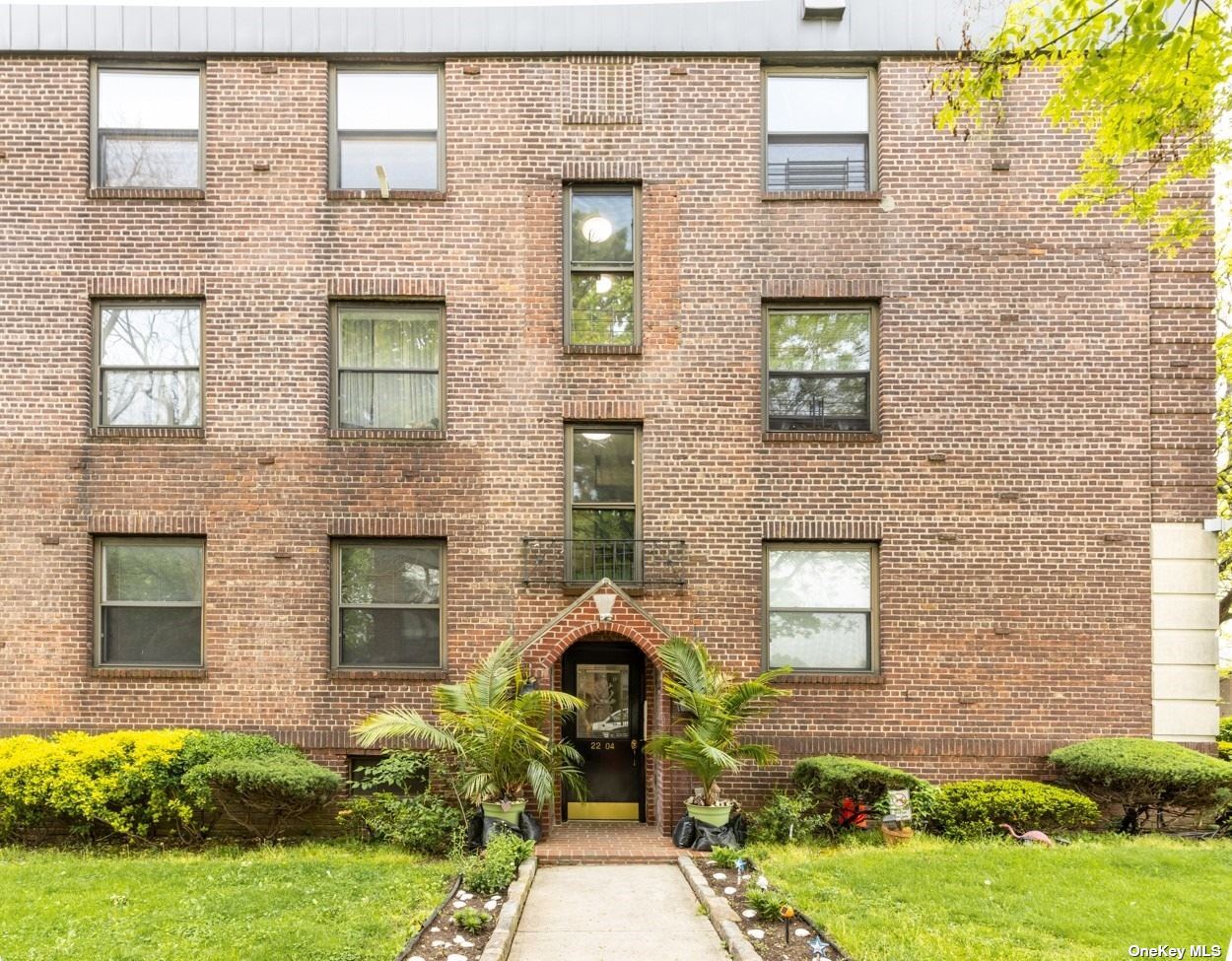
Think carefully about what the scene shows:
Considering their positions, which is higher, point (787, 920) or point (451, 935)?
point (787, 920)

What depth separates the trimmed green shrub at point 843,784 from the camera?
922cm

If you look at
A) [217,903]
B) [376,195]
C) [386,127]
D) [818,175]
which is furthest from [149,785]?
[818,175]

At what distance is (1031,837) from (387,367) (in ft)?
29.5

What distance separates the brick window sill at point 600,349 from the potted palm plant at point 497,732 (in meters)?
3.60

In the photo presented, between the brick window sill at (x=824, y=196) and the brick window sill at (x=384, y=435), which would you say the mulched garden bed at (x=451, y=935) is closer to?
the brick window sill at (x=384, y=435)

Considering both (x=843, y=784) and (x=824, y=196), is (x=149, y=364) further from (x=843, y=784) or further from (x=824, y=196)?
(x=843, y=784)

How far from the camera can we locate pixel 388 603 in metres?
10.4

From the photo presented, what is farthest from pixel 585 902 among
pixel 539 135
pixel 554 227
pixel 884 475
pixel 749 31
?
pixel 749 31

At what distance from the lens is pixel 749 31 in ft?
34.6

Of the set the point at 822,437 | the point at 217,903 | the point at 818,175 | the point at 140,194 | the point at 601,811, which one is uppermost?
the point at 818,175

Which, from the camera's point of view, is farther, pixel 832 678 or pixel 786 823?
pixel 832 678

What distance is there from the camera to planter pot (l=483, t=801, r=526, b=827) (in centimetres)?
895
